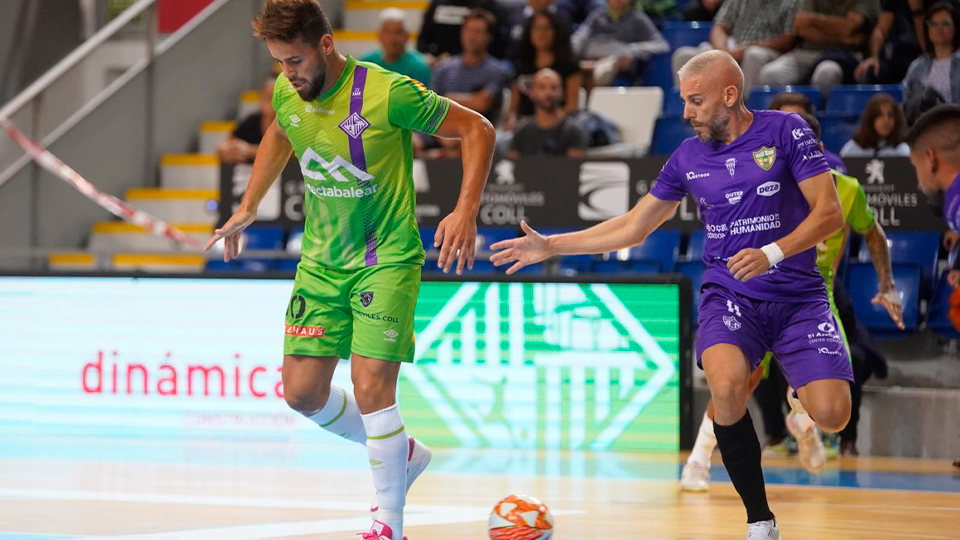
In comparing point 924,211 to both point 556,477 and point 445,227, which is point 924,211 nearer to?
point 556,477

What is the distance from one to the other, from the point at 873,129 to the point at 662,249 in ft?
5.90

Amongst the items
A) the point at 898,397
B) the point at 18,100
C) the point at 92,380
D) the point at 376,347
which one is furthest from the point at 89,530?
→ the point at 18,100

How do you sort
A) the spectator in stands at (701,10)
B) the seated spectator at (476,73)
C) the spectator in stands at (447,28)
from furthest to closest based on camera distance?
the spectator in stands at (447,28) → the spectator in stands at (701,10) → the seated spectator at (476,73)

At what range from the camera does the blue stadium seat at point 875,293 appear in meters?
9.82

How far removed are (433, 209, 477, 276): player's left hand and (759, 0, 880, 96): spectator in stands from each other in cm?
685

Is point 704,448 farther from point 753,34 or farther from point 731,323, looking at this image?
point 753,34

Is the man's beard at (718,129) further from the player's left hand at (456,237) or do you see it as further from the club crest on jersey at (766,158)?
the player's left hand at (456,237)

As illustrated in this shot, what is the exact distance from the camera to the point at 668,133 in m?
11.6

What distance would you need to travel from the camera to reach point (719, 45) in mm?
11914

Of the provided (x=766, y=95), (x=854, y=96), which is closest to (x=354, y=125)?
(x=766, y=95)

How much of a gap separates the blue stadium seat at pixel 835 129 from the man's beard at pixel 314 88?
611 centimetres

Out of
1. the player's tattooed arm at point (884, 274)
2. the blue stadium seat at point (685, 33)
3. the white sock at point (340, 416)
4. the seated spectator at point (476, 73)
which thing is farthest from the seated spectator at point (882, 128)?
the white sock at point (340, 416)

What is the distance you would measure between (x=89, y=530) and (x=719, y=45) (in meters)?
7.30

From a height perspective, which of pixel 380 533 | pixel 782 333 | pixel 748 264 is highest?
pixel 748 264
